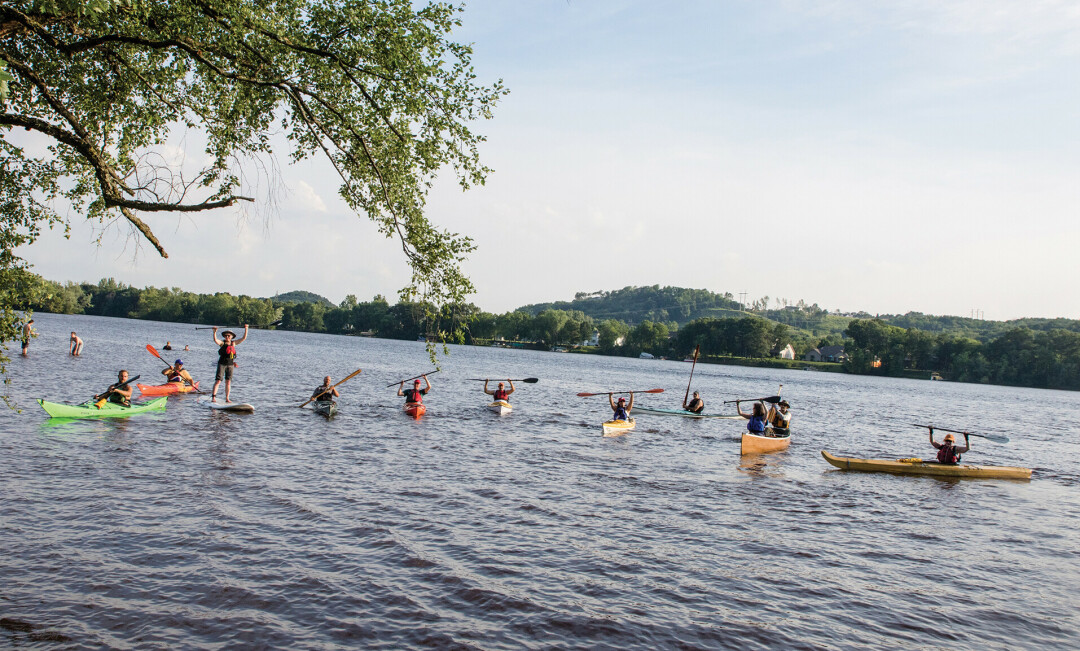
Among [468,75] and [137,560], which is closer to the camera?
[468,75]

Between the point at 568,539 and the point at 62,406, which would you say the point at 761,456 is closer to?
the point at 568,539

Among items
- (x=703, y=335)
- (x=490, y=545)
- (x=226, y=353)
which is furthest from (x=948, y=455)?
(x=703, y=335)

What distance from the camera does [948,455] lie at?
2152cm

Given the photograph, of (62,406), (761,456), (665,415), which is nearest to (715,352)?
(665,415)

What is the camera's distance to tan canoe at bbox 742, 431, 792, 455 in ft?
76.3

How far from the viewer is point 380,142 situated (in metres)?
8.70

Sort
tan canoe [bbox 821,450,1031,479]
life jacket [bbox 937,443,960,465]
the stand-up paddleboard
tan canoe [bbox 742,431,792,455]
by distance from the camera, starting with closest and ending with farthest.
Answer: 1. tan canoe [bbox 821,450,1031,479]
2. life jacket [bbox 937,443,960,465]
3. tan canoe [bbox 742,431,792,455]
4. the stand-up paddleboard

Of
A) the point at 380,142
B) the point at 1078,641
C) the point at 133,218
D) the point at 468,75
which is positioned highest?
the point at 468,75

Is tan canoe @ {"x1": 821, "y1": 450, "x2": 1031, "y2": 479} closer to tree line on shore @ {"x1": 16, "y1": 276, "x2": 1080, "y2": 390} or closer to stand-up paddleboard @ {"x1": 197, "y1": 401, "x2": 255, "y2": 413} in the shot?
stand-up paddleboard @ {"x1": 197, "y1": 401, "x2": 255, "y2": 413}

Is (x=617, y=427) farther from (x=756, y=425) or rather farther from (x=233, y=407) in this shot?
(x=233, y=407)

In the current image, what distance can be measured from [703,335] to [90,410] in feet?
466

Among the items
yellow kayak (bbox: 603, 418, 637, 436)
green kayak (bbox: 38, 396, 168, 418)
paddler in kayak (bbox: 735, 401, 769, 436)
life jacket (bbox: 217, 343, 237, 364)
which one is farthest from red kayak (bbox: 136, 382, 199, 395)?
paddler in kayak (bbox: 735, 401, 769, 436)

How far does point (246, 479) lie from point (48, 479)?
368cm

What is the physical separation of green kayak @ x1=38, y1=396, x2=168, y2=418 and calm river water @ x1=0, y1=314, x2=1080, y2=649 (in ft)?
1.61
